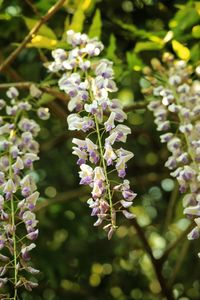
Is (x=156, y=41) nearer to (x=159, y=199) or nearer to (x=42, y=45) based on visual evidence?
(x=42, y=45)

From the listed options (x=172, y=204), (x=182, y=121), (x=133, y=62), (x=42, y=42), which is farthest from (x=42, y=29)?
(x=172, y=204)

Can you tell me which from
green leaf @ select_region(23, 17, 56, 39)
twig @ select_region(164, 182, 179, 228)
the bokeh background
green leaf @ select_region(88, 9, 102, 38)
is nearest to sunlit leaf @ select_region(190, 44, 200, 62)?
the bokeh background

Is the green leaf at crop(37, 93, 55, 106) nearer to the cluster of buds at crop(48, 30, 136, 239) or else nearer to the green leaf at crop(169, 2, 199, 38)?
the cluster of buds at crop(48, 30, 136, 239)

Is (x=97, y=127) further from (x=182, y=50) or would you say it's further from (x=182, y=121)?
(x=182, y=50)

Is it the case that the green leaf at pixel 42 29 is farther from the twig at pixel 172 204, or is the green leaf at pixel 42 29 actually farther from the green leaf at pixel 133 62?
the twig at pixel 172 204

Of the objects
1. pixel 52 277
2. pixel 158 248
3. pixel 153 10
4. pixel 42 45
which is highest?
pixel 42 45

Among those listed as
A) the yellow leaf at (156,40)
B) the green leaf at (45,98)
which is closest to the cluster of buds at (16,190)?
the green leaf at (45,98)

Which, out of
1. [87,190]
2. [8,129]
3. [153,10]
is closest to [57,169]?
[87,190]
